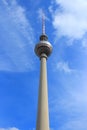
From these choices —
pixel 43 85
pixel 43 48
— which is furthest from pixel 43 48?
pixel 43 85

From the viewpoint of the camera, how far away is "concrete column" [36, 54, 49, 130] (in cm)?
9100

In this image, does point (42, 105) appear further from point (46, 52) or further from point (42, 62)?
point (46, 52)

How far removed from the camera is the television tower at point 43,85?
91.7 meters

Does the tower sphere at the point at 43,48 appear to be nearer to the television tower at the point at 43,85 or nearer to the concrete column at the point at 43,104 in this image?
the television tower at the point at 43,85

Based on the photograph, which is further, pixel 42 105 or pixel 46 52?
pixel 46 52

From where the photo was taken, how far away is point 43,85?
337 ft

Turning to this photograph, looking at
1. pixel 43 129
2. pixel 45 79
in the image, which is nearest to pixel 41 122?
pixel 43 129

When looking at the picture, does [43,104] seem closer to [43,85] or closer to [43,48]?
[43,85]

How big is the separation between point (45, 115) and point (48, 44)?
3847 cm

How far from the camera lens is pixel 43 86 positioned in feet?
335

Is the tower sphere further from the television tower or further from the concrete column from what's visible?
the concrete column

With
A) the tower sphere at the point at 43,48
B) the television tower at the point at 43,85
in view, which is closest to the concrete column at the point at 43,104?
the television tower at the point at 43,85

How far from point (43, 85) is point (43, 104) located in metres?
8.92

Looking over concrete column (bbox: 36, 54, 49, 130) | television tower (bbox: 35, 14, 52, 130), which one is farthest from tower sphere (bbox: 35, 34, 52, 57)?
concrete column (bbox: 36, 54, 49, 130)
